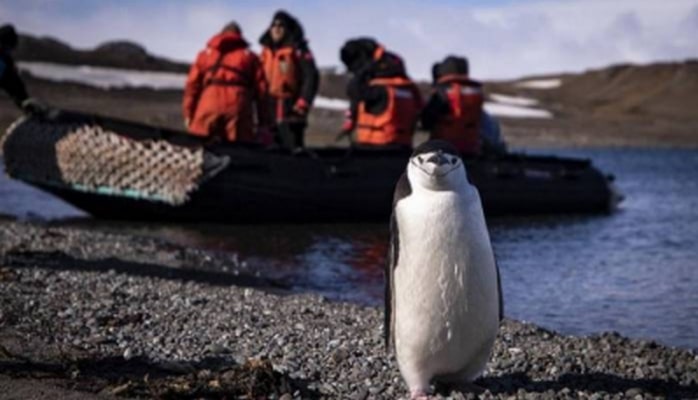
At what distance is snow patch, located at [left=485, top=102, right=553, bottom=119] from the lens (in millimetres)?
47312

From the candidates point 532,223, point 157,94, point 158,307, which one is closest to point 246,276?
point 158,307

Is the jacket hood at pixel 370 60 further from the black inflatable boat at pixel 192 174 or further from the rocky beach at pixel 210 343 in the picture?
the rocky beach at pixel 210 343

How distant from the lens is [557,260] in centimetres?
1045

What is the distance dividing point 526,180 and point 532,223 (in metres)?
0.69

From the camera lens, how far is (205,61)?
1180 centimetres

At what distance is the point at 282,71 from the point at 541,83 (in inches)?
2341

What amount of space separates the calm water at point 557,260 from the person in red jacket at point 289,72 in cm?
117

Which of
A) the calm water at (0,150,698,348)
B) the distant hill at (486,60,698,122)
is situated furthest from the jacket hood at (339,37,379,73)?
the distant hill at (486,60,698,122)

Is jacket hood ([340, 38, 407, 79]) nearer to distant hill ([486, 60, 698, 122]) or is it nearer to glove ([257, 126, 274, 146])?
glove ([257, 126, 274, 146])

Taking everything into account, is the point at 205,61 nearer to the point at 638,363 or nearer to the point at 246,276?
the point at 246,276

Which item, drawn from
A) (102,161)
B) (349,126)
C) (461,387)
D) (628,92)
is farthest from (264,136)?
(628,92)

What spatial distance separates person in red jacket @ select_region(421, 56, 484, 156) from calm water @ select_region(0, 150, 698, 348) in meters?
1.12

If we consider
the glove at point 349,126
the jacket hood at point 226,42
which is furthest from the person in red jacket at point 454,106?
the jacket hood at point 226,42

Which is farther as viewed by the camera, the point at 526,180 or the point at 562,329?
the point at 526,180
